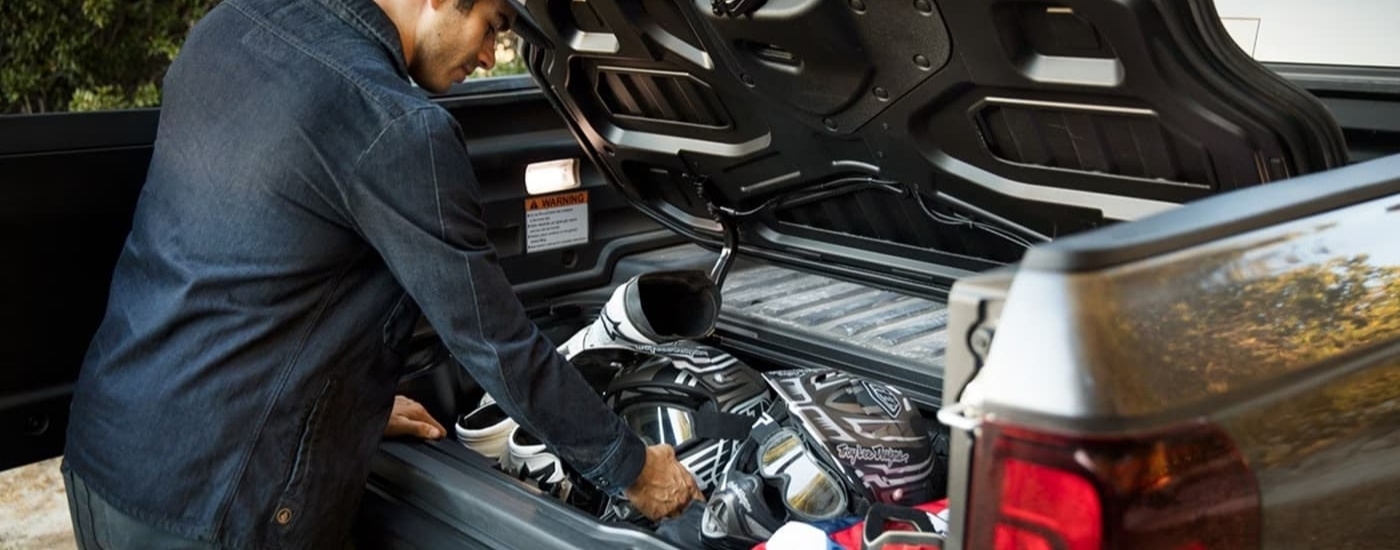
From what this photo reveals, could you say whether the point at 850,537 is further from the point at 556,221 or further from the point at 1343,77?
the point at 556,221

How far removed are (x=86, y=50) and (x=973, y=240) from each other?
664 centimetres

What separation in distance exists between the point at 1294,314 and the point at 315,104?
1.29 m

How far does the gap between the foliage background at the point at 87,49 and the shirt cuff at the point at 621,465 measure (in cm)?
539

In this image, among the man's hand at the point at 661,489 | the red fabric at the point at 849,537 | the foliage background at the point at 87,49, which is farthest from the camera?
the foliage background at the point at 87,49

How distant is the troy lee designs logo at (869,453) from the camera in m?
1.98

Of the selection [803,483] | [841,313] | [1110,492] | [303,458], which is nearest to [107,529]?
[303,458]

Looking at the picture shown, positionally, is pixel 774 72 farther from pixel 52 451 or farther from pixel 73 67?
pixel 73 67

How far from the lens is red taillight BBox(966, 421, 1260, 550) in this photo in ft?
3.42

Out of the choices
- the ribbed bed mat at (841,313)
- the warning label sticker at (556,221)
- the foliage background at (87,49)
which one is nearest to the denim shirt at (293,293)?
the ribbed bed mat at (841,313)

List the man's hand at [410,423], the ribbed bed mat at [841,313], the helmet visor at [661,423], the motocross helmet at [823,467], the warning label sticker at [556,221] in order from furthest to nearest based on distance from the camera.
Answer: the warning label sticker at [556,221] < the ribbed bed mat at [841,313] < the helmet visor at [661,423] < the man's hand at [410,423] < the motocross helmet at [823,467]

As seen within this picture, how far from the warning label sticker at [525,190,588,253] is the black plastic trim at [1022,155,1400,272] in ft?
5.97

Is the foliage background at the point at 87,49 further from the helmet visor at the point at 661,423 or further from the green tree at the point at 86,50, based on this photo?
the helmet visor at the point at 661,423

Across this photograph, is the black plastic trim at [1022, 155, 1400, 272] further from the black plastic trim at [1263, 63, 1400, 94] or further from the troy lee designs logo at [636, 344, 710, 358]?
the troy lee designs logo at [636, 344, 710, 358]

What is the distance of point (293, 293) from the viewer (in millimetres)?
1863
